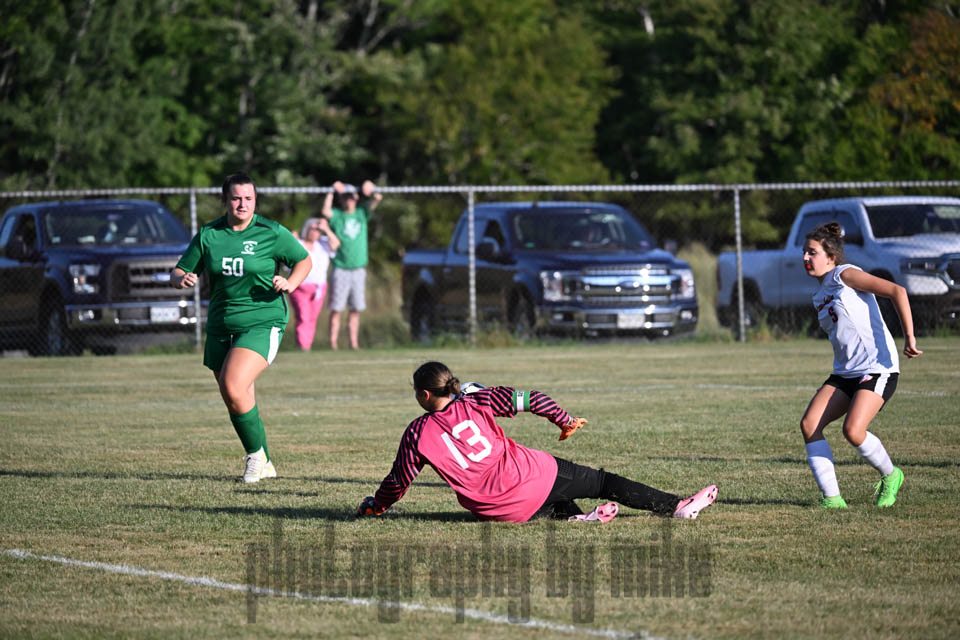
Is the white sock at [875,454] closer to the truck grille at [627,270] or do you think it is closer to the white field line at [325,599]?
the white field line at [325,599]

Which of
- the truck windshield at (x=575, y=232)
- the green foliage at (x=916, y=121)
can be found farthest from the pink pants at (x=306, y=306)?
the green foliage at (x=916, y=121)

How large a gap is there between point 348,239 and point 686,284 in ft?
15.2

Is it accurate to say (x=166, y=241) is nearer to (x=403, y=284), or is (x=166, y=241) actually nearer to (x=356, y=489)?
(x=403, y=284)

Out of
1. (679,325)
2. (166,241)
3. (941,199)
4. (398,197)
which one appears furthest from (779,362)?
(398,197)

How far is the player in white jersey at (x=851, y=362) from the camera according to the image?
736 centimetres

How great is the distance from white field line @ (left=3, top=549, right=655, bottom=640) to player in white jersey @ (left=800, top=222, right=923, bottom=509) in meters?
2.70

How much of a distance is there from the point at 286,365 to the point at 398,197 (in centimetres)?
2334

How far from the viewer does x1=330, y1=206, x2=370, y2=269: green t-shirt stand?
19.0 meters

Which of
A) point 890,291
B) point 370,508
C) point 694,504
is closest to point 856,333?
point 890,291

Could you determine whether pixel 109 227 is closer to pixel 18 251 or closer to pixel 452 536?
pixel 18 251

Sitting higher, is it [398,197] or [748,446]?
[398,197]

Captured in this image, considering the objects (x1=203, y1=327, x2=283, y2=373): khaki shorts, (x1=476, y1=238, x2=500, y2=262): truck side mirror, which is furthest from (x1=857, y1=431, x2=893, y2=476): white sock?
(x1=476, y1=238, x2=500, y2=262): truck side mirror

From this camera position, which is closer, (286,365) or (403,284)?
(286,365)

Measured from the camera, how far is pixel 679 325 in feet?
64.4
